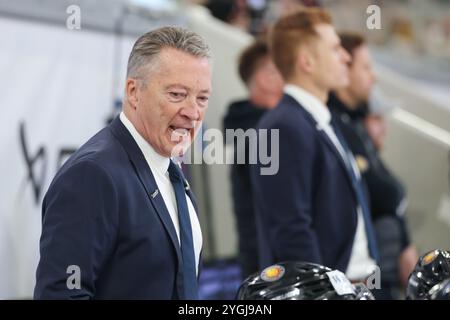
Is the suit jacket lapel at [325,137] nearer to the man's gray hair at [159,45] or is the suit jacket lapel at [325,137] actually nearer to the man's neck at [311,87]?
the man's neck at [311,87]

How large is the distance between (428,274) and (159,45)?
31.3 inches

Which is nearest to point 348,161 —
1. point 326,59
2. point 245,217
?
point 326,59

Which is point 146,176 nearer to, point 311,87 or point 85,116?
point 311,87

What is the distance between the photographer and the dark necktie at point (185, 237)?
1880mm

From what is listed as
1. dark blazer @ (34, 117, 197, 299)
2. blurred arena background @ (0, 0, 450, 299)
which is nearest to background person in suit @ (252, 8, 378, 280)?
blurred arena background @ (0, 0, 450, 299)

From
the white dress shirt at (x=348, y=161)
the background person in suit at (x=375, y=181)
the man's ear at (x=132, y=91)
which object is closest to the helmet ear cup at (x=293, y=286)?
the man's ear at (x=132, y=91)

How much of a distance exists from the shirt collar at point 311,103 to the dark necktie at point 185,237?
1063 mm

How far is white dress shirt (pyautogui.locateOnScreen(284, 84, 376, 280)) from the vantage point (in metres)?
2.84

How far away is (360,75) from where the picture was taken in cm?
390

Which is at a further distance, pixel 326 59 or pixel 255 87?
pixel 255 87

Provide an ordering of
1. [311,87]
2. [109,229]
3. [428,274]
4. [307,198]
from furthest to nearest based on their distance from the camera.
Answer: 1. [311,87]
2. [307,198]
3. [428,274]
4. [109,229]

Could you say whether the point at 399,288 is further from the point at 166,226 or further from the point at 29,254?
the point at 166,226

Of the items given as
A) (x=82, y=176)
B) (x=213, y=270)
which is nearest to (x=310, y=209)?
(x=82, y=176)
